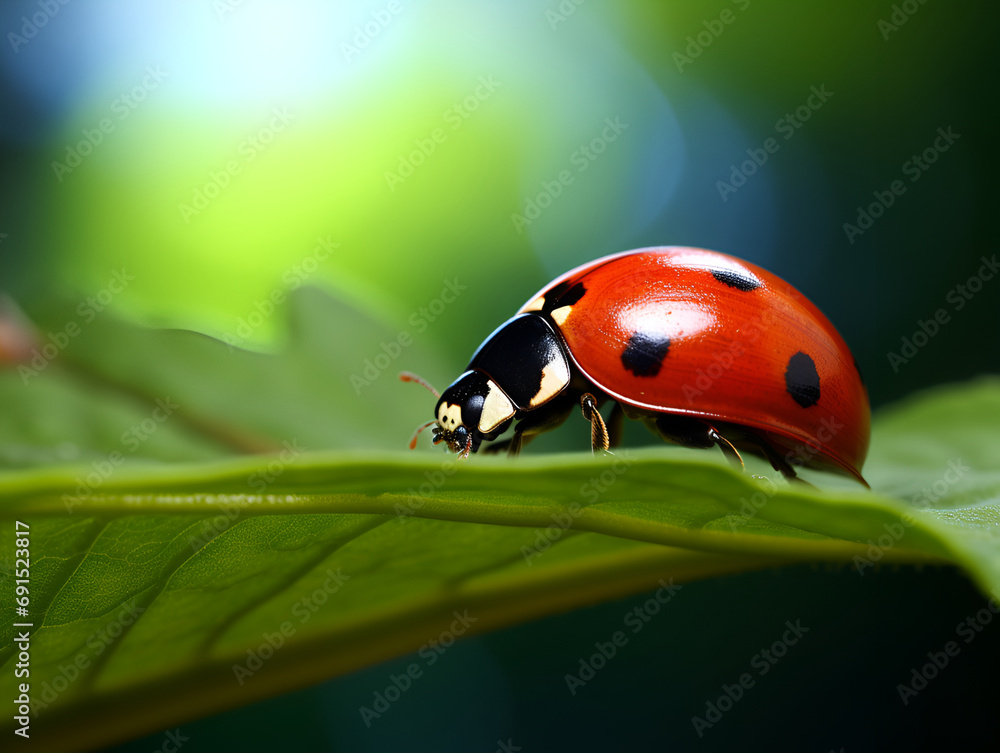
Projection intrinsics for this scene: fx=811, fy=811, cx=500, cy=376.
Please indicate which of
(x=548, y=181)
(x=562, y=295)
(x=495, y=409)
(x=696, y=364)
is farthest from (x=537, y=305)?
(x=548, y=181)

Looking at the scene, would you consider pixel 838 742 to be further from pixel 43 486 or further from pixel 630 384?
pixel 43 486

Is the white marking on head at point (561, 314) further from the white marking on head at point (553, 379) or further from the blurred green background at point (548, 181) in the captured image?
the blurred green background at point (548, 181)

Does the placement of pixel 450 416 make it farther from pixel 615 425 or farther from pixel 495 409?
pixel 615 425

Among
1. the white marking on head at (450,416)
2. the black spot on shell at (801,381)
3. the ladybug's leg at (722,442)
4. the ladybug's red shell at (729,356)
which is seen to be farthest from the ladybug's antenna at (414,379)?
the black spot on shell at (801,381)

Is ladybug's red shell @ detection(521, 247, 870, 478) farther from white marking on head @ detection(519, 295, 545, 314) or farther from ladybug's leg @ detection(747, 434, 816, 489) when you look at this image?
white marking on head @ detection(519, 295, 545, 314)

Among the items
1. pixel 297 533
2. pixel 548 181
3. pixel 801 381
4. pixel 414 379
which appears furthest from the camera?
pixel 548 181

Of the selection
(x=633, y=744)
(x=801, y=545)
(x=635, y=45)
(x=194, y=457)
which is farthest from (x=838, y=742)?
(x=635, y=45)
